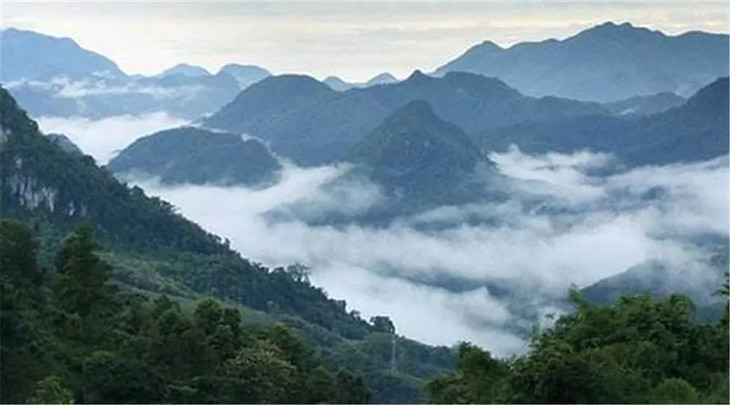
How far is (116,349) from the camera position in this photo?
21.9 m

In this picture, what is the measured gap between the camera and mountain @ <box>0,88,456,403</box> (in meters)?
76.2

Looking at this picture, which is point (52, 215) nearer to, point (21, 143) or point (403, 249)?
point (21, 143)

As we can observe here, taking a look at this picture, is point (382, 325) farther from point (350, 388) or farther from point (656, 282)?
point (350, 388)

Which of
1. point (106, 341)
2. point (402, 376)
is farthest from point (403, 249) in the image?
point (106, 341)

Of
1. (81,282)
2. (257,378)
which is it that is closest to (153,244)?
(81,282)

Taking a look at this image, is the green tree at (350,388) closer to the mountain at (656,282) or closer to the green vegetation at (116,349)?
the green vegetation at (116,349)

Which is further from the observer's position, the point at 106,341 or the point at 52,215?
the point at 52,215

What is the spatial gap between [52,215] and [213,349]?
6426 cm

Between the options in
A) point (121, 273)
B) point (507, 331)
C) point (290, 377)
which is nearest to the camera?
point (290, 377)

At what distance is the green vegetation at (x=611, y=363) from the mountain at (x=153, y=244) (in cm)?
5264

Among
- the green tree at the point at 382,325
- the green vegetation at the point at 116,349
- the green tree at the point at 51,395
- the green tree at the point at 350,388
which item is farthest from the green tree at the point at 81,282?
the green tree at the point at 382,325

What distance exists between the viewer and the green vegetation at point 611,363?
14461 millimetres

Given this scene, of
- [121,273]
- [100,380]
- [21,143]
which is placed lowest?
[100,380]

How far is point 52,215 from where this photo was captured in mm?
82312
